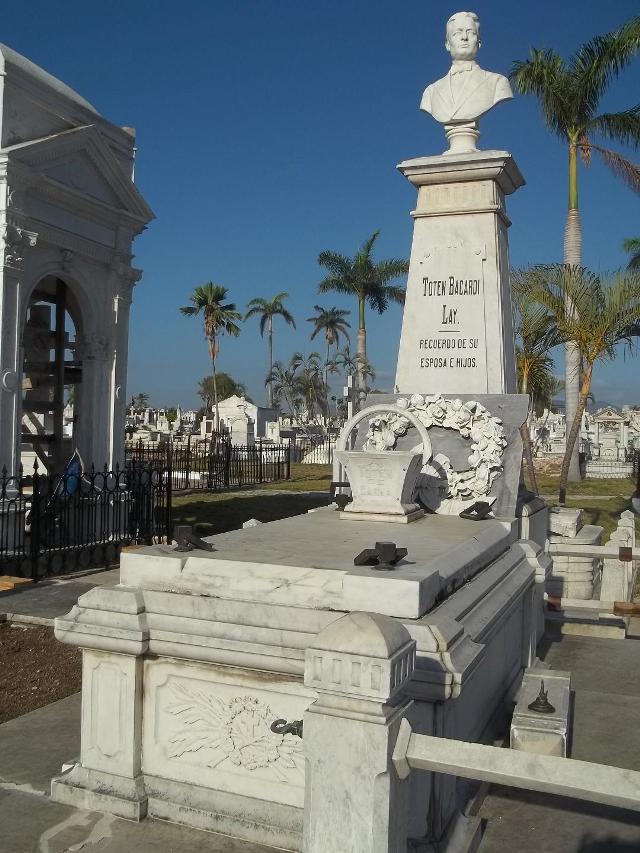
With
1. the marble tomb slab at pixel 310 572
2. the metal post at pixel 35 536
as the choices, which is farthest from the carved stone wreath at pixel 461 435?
the metal post at pixel 35 536

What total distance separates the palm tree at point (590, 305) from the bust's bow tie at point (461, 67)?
5.31 m

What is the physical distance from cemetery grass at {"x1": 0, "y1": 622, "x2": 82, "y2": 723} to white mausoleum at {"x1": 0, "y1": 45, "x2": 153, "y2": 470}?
405cm

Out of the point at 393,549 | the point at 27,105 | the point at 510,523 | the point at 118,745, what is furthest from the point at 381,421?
the point at 27,105

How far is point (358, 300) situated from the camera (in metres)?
43.0

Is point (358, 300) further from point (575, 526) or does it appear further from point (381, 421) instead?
point (381, 421)

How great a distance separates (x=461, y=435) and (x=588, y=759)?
3.64 m

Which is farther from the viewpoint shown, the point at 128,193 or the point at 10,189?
the point at 128,193

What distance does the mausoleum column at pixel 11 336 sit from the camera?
10781mm

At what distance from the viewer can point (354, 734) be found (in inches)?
98.0

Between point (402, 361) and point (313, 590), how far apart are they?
210 inches

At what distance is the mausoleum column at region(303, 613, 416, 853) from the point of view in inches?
96.9

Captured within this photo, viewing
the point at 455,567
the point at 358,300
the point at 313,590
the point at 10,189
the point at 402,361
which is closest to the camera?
the point at 313,590

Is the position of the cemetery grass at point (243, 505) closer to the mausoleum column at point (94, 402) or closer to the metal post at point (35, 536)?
the mausoleum column at point (94, 402)

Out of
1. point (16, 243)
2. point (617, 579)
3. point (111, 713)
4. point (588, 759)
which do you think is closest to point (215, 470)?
point (16, 243)
